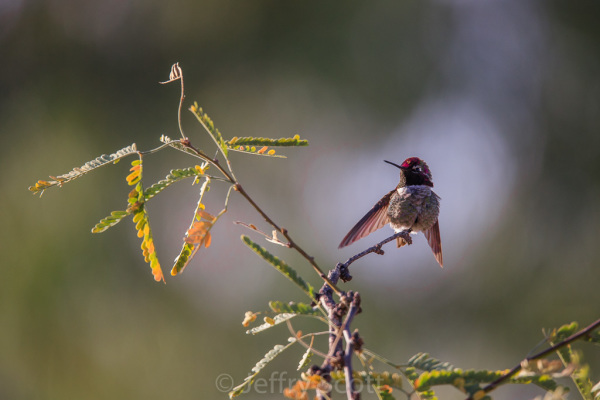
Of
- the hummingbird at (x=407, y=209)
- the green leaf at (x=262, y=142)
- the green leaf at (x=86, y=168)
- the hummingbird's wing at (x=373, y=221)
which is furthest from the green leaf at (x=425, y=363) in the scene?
the hummingbird's wing at (x=373, y=221)

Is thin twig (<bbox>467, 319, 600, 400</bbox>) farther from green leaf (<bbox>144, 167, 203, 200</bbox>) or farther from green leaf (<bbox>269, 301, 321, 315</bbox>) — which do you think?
green leaf (<bbox>144, 167, 203, 200</bbox>)

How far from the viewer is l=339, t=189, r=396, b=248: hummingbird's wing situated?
3873mm

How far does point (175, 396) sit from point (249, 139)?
7338 mm

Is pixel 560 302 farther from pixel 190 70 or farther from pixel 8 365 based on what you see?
pixel 8 365

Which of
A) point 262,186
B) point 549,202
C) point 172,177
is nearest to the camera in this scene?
point 172,177

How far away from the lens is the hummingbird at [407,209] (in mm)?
3871

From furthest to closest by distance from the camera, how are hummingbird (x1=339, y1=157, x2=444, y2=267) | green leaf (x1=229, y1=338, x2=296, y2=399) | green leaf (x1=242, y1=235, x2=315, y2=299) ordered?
hummingbird (x1=339, y1=157, x2=444, y2=267), green leaf (x1=229, y1=338, x2=296, y2=399), green leaf (x1=242, y1=235, x2=315, y2=299)

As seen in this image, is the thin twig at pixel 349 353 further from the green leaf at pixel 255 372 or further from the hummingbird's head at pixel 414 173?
the hummingbird's head at pixel 414 173

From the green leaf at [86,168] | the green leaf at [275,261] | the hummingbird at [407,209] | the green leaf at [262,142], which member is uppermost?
the hummingbird at [407,209]

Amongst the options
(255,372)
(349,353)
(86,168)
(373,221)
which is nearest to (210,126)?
(86,168)

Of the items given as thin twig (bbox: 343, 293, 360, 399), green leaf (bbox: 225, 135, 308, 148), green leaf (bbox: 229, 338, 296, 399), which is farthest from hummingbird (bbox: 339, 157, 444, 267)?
thin twig (bbox: 343, 293, 360, 399)

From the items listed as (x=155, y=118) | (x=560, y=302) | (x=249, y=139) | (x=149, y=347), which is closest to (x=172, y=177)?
(x=249, y=139)

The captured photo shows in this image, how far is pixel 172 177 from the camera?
5.18 ft

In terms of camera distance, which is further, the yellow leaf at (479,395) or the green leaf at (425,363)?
the green leaf at (425,363)
